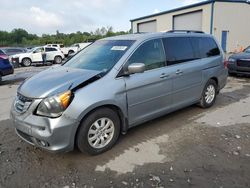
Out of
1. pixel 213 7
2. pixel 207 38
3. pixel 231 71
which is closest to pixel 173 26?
pixel 213 7

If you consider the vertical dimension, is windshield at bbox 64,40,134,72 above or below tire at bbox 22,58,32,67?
above

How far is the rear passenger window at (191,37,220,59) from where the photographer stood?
5.35 m

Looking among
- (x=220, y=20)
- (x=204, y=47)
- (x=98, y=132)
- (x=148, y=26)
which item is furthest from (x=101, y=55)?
(x=148, y=26)

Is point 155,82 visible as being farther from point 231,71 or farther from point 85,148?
point 231,71

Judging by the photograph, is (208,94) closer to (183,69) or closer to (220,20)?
(183,69)

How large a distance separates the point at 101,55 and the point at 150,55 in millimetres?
864

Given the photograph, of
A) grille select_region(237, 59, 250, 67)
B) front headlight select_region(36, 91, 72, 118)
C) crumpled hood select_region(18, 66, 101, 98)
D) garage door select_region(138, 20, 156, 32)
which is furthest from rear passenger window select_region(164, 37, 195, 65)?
garage door select_region(138, 20, 156, 32)

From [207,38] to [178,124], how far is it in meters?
2.25

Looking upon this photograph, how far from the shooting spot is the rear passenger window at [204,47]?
5352mm

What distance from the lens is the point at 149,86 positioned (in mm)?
4164

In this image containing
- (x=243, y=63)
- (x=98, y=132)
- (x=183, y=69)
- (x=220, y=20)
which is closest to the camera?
(x=98, y=132)

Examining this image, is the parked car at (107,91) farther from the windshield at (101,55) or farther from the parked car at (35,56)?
the parked car at (35,56)

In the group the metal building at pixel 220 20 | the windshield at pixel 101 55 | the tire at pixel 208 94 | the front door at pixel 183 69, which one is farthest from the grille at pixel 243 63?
the metal building at pixel 220 20

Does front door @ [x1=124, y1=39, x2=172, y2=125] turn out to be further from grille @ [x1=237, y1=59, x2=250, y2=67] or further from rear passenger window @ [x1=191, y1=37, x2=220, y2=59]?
grille @ [x1=237, y1=59, x2=250, y2=67]
